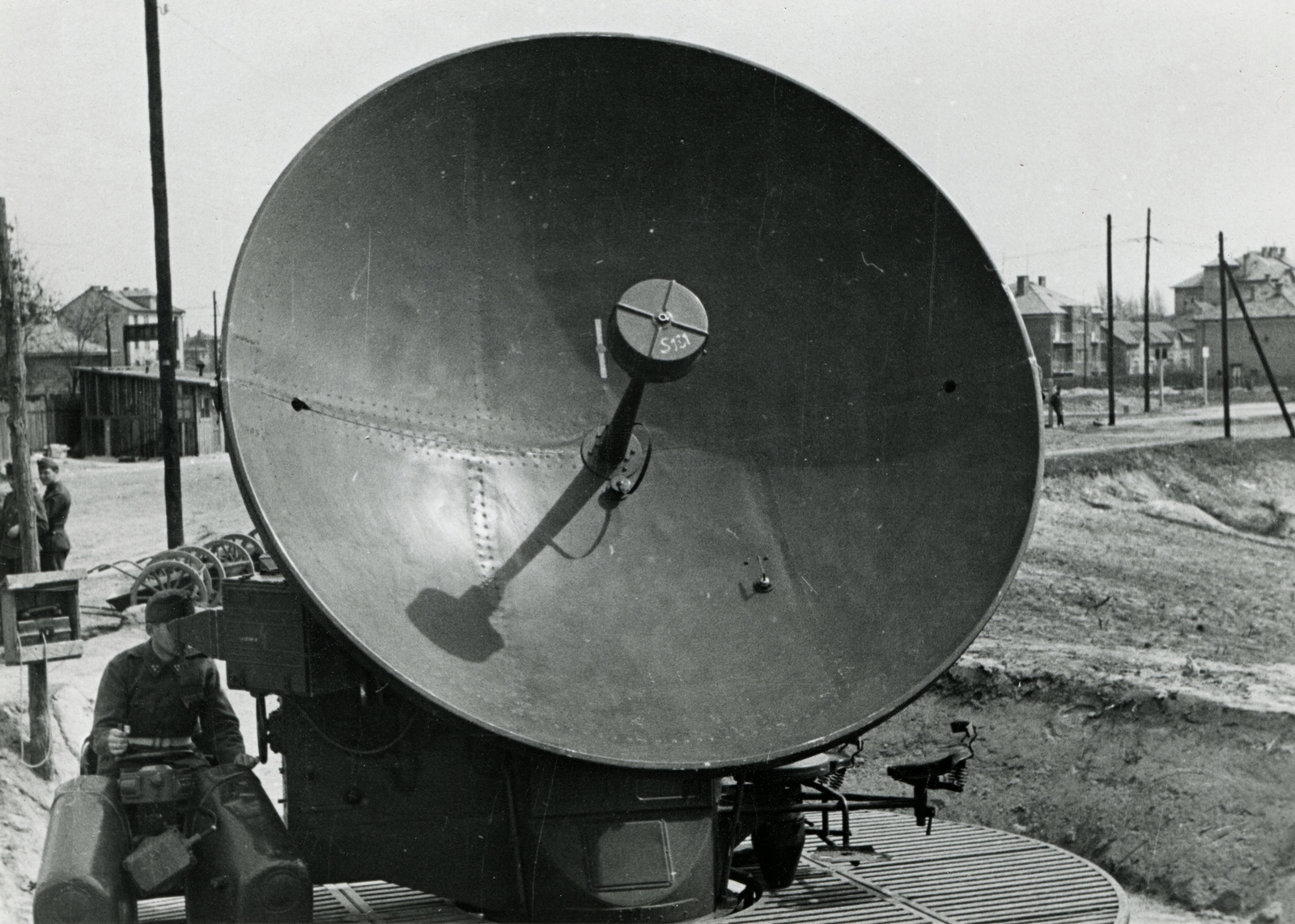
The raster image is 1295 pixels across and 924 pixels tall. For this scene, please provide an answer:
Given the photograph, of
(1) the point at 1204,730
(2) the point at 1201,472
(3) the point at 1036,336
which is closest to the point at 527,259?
(1) the point at 1204,730

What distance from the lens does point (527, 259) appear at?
6.59m

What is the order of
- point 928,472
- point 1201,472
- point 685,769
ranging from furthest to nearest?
1. point 1201,472
2. point 928,472
3. point 685,769

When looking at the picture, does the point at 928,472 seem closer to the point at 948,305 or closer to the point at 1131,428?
the point at 948,305

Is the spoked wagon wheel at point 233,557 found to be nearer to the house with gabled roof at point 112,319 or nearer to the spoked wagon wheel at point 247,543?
the spoked wagon wheel at point 247,543

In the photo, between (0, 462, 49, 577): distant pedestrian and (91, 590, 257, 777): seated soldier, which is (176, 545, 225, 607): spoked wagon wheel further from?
(91, 590, 257, 777): seated soldier

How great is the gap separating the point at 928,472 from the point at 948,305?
28.7 inches

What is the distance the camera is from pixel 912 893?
671 centimetres

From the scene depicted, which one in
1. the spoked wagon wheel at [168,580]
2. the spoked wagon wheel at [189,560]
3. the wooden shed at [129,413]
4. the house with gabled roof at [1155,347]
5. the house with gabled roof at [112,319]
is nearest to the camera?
the spoked wagon wheel at [168,580]

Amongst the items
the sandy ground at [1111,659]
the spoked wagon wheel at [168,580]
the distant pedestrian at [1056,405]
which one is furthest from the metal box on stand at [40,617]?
the distant pedestrian at [1056,405]

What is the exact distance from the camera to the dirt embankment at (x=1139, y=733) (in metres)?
8.53

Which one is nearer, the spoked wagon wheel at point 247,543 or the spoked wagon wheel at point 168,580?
the spoked wagon wheel at point 168,580

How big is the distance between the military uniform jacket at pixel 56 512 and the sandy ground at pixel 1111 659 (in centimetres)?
89

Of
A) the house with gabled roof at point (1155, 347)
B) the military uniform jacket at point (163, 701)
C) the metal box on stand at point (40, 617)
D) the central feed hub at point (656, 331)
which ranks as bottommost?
the metal box on stand at point (40, 617)

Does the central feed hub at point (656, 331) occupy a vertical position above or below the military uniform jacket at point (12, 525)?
above
